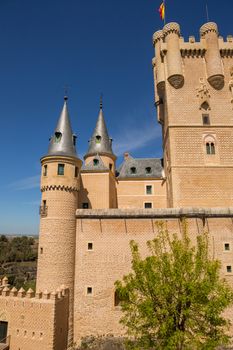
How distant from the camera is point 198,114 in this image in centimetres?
2153

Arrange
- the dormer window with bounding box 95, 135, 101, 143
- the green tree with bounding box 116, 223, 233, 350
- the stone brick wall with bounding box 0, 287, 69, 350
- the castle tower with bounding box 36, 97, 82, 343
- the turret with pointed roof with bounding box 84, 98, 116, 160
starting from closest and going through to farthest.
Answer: the green tree with bounding box 116, 223, 233, 350
the stone brick wall with bounding box 0, 287, 69, 350
the castle tower with bounding box 36, 97, 82, 343
the turret with pointed roof with bounding box 84, 98, 116, 160
the dormer window with bounding box 95, 135, 101, 143

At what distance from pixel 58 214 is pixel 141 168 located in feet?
37.9

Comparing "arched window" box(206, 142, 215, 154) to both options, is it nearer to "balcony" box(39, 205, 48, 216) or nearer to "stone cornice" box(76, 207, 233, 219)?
"stone cornice" box(76, 207, 233, 219)

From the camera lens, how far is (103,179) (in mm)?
21766

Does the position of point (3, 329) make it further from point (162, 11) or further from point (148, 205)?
point (162, 11)

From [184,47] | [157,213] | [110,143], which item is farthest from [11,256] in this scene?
[184,47]

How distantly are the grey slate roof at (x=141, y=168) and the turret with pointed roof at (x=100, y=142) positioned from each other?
1726 mm

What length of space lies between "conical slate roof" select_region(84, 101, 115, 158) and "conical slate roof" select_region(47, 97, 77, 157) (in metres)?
5.08

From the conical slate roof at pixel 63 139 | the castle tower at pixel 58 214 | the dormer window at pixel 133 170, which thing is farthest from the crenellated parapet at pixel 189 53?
the castle tower at pixel 58 214

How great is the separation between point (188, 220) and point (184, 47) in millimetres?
16150

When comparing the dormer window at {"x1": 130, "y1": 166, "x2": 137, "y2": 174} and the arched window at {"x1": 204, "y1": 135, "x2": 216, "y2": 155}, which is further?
the dormer window at {"x1": 130, "y1": 166, "x2": 137, "y2": 174}

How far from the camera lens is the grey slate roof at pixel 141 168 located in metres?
25.2

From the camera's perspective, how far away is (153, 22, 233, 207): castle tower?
66.2ft

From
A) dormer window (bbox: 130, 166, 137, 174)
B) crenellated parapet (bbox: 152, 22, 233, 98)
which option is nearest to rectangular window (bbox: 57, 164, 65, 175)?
dormer window (bbox: 130, 166, 137, 174)
